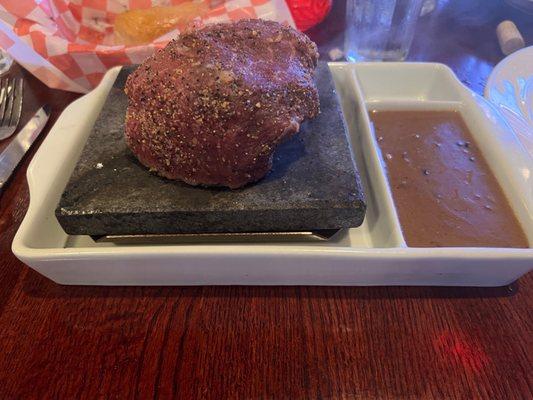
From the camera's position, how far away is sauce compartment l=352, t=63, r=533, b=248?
1.34m

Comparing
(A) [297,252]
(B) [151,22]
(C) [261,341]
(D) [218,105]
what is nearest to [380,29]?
(B) [151,22]

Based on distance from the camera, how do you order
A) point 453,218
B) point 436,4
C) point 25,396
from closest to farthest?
point 25,396, point 453,218, point 436,4

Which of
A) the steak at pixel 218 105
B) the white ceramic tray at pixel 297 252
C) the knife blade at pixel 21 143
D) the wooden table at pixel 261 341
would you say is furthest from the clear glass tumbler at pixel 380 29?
the knife blade at pixel 21 143

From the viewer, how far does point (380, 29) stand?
227cm

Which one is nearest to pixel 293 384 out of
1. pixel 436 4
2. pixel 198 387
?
pixel 198 387

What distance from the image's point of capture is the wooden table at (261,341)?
3.52 feet

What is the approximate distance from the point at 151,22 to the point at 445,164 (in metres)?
1.74

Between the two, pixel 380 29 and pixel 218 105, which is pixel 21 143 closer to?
pixel 218 105

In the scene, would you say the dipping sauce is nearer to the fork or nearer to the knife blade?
the knife blade

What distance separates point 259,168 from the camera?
4.10 feet

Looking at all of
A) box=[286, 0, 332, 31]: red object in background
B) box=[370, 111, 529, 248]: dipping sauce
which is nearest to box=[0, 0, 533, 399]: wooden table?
box=[370, 111, 529, 248]: dipping sauce

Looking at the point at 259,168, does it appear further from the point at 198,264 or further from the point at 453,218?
the point at 453,218

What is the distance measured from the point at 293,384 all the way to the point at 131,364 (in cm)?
44

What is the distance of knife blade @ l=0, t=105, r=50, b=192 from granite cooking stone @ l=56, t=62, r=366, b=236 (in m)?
0.48
